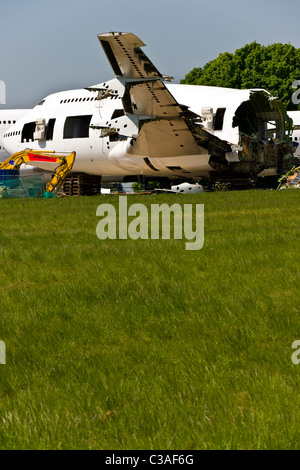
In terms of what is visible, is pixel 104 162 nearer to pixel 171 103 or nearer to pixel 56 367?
pixel 171 103

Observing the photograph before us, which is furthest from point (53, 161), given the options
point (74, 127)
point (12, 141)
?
point (12, 141)

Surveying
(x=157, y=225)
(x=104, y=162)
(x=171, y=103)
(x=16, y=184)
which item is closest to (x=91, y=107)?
(x=104, y=162)

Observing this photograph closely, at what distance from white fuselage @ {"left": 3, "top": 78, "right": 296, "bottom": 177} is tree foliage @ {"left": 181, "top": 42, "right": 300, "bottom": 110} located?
2593 centimetres

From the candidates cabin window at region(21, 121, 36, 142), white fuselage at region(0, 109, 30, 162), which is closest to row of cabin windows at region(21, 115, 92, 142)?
cabin window at region(21, 121, 36, 142)

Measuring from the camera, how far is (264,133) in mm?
38688

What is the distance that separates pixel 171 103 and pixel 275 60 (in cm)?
3533

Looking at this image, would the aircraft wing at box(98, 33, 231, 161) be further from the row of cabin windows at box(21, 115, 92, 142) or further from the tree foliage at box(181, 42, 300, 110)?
the tree foliage at box(181, 42, 300, 110)

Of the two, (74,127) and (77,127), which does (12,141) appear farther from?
(77,127)

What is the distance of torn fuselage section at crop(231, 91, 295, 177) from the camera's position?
110ft

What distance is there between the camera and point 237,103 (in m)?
32.0

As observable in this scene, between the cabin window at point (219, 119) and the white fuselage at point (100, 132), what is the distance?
9cm

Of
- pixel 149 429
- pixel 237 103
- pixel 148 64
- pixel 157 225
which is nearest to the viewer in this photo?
pixel 149 429

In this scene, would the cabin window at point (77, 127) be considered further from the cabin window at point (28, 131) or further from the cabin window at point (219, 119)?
the cabin window at point (219, 119)

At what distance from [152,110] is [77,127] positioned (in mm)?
8681
